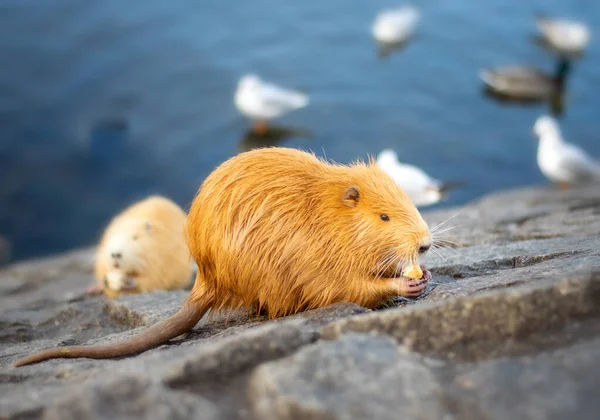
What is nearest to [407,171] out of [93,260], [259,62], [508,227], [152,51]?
[508,227]

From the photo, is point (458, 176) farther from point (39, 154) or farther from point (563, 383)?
point (563, 383)

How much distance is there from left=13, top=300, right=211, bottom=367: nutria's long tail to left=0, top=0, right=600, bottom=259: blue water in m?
6.21

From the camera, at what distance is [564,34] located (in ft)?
39.8

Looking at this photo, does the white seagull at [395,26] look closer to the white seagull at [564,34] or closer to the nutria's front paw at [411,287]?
the white seagull at [564,34]

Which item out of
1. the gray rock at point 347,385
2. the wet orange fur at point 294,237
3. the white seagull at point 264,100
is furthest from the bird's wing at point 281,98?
the gray rock at point 347,385

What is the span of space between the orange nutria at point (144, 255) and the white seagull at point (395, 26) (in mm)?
7379

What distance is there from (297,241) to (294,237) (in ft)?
0.07

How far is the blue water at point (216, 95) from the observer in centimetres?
966

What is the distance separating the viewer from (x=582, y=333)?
2.34m

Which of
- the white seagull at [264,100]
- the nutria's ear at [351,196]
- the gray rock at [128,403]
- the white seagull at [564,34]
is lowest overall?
the gray rock at [128,403]

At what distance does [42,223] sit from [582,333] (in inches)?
317

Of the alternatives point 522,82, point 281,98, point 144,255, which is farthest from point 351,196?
point 522,82

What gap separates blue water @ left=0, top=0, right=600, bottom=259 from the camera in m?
9.66

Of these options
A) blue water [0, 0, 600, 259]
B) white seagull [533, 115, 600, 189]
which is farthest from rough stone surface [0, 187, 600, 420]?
blue water [0, 0, 600, 259]
